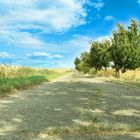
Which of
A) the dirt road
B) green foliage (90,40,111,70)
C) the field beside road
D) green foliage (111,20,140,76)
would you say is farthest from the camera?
green foliage (90,40,111,70)

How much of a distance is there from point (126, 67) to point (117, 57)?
193 centimetres

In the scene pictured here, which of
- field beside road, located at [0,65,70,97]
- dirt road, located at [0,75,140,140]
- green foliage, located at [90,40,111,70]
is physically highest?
green foliage, located at [90,40,111,70]

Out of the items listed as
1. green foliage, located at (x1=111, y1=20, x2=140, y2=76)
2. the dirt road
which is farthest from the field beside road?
green foliage, located at (x1=111, y1=20, x2=140, y2=76)

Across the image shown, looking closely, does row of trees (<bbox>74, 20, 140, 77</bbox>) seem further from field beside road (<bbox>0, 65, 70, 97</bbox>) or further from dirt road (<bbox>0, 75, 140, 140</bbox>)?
dirt road (<bbox>0, 75, 140, 140</bbox>)

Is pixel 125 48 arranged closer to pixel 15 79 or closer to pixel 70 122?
pixel 15 79

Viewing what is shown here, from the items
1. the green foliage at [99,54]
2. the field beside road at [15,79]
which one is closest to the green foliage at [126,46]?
the green foliage at [99,54]

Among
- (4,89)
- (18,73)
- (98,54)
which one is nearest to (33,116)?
(4,89)

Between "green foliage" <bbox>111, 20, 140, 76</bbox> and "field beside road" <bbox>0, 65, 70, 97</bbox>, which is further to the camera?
"green foliage" <bbox>111, 20, 140, 76</bbox>

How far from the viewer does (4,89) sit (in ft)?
65.8

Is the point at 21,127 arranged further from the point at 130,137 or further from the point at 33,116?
the point at 130,137

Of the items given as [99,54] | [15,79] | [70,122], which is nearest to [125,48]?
[99,54]

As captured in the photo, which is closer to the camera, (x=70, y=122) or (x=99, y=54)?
(x=70, y=122)

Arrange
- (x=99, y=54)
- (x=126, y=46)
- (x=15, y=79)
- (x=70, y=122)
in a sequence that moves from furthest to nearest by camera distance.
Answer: (x=99, y=54) < (x=126, y=46) < (x=15, y=79) < (x=70, y=122)

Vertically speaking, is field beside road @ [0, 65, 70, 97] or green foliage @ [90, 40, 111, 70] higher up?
green foliage @ [90, 40, 111, 70]
